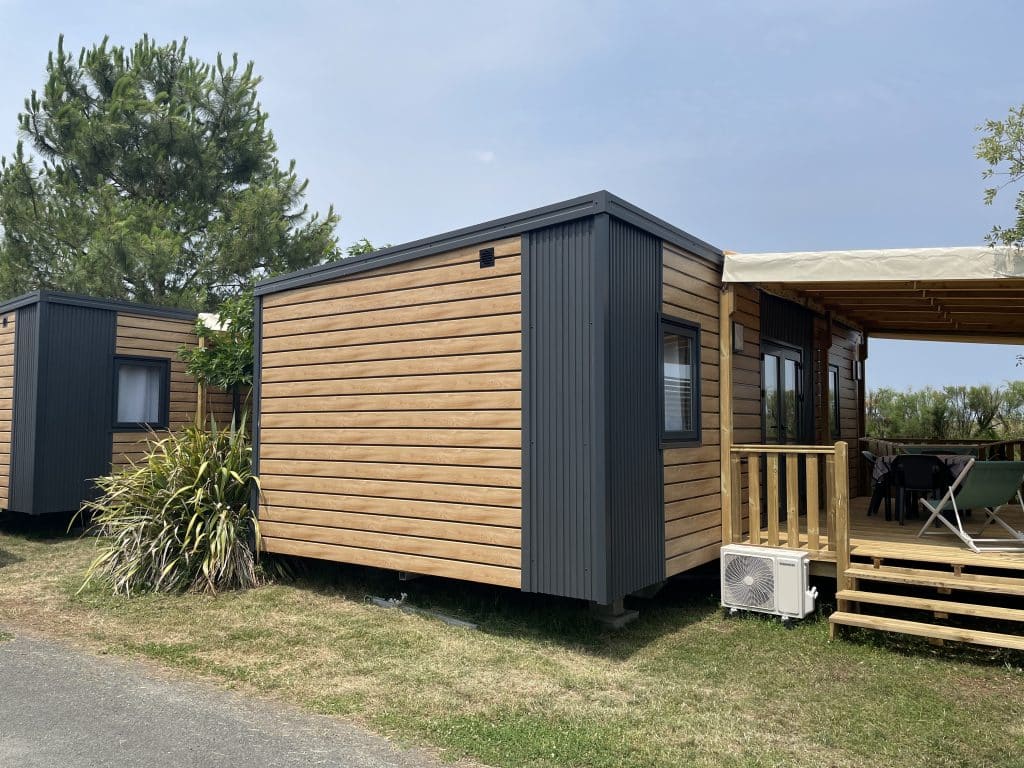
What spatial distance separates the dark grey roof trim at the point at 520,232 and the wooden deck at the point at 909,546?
8.55 feet

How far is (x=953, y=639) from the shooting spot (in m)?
4.93

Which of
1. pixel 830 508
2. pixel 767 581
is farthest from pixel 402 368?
pixel 830 508

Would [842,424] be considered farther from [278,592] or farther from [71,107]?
[71,107]

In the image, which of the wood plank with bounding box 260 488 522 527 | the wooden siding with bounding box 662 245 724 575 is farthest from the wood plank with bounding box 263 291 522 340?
the wood plank with bounding box 260 488 522 527

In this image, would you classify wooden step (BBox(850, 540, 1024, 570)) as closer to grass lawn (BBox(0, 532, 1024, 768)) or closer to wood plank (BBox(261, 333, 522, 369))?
grass lawn (BBox(0, 532, 1024, 768))

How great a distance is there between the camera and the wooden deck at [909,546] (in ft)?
Result: 18.0

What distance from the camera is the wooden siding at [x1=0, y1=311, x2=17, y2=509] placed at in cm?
1037

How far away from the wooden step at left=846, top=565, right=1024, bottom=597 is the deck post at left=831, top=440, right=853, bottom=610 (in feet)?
0.20

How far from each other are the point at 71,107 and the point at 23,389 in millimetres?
10687

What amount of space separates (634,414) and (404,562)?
233 centimetres

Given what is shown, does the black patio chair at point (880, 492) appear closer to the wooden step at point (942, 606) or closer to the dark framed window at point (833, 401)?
the dark framed window at point (833, 401)

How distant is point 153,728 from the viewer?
405 centimetres

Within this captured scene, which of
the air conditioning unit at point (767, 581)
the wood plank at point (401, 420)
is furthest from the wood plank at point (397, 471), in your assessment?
the air conditioning unit at point (767, 581)

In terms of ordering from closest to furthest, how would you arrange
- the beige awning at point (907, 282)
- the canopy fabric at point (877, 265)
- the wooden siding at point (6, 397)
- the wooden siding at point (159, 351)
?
the canopy fabric at point (877, 265) → the beige awning at point (907, 282) → the wooden siding at point (6, 397) → the wooden siding at point (159, 351)
